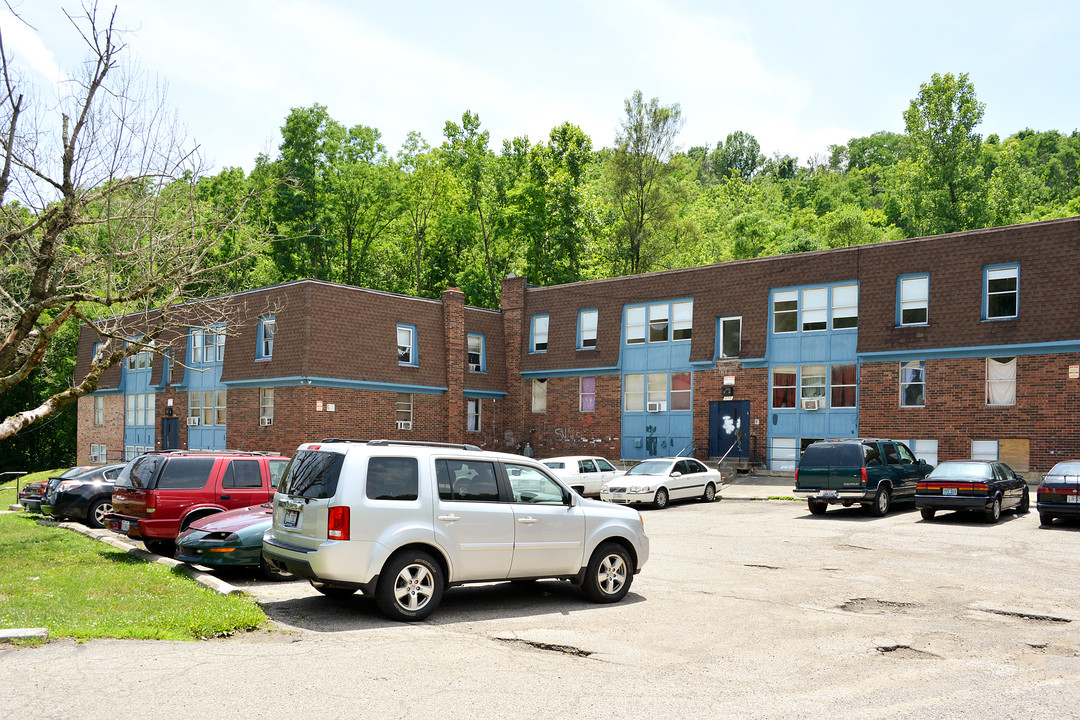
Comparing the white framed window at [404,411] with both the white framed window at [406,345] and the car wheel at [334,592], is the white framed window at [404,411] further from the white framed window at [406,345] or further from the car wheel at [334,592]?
the car wheel at [334,592]

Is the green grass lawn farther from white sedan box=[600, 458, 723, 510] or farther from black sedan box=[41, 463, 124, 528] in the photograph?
white sedan box=[600, 458, 723, 510]

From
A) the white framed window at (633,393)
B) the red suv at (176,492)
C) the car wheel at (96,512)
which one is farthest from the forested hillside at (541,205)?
the red suv at (176,492)

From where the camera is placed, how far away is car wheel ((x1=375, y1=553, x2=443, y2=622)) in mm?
8938

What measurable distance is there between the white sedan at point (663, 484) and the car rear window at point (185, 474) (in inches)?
490

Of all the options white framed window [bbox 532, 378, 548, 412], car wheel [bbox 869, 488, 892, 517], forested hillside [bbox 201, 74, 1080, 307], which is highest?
forested hillside [bbox 201, 74, 1080, 307]

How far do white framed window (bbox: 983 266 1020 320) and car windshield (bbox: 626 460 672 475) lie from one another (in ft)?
37.6

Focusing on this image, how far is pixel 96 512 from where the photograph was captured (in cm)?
1867

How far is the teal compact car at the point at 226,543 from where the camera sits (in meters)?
11.3

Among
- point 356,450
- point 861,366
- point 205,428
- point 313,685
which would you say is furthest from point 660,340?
point 313,685

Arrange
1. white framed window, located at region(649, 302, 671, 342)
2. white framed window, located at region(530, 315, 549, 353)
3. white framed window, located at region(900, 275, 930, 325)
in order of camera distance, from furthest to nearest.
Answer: white framed window, located at region(530, 315, 549, 353), white framed window, located at region(649, 302, 671, 342), white framed window, located at region(900, 275, 930, 325)

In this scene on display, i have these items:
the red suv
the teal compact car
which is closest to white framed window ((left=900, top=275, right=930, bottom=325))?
the red suv

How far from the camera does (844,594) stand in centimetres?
1122

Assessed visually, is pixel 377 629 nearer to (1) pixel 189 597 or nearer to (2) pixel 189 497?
(1) pixel 189 597

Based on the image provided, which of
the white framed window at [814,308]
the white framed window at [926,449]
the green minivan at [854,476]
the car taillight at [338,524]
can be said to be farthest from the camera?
the white framed window at [814,308]
